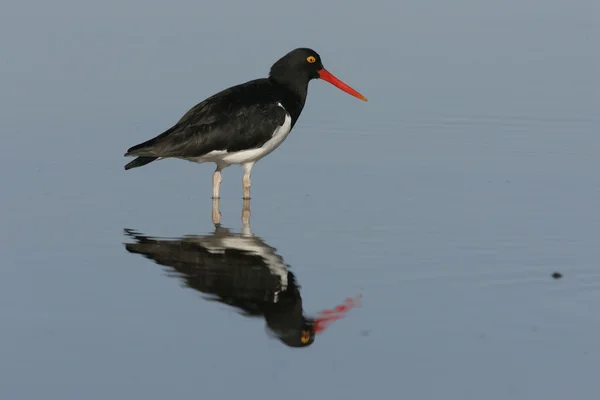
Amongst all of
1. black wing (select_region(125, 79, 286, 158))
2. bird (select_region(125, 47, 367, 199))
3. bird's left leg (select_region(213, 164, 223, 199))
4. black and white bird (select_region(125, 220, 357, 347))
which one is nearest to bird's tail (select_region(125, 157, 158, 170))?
bird (select_region(125, 47, 367, 199))

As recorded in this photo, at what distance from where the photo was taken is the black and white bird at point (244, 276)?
8438 mm

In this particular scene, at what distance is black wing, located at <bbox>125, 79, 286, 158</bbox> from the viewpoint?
11734 mm

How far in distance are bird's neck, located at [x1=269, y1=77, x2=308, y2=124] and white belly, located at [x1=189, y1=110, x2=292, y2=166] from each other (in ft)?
0.68

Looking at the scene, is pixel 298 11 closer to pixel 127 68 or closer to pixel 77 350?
pixel 127 68

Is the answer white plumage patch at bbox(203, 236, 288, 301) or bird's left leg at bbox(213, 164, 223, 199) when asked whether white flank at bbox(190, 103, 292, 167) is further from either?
white plumage patch at bbox(203, 236, 288, 301)

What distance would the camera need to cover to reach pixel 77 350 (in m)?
7.74

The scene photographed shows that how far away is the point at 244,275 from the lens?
942 centimetres

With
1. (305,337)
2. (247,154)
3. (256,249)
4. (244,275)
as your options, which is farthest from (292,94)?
(305,337)

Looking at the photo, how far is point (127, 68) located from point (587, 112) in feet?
19.6

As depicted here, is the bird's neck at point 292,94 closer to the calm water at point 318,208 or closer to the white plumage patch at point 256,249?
the calm water at point 318,208

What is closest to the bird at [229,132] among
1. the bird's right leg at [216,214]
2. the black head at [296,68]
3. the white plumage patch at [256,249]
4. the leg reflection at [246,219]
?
the bird's right leg at [216,214]

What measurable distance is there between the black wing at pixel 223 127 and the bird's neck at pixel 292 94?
21 cm

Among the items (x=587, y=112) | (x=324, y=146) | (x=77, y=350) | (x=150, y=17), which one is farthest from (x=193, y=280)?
(x=150, y=17)

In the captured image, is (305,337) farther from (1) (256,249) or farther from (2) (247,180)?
(2) (247,180)
